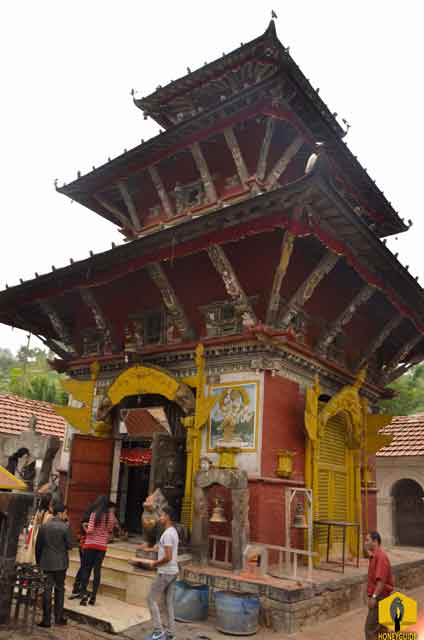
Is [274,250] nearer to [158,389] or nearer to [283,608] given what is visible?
[158,389]

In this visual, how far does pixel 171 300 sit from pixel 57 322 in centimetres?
372

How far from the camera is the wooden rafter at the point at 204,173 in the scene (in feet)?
40.8

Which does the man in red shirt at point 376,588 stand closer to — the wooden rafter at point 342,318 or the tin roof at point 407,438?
the wooden rafter at point 342,318

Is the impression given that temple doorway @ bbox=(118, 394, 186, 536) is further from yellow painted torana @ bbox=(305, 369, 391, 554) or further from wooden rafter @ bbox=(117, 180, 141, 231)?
wooden rafter @ bbox=(117, 180, 141, 231)

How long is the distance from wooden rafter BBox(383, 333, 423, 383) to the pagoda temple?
41 mm

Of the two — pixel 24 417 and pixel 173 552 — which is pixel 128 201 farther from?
pixel 173 552

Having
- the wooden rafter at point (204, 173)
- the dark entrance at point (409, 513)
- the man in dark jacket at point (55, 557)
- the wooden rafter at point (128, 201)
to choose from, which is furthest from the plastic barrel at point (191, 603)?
the dark entrance at point (409, 513)

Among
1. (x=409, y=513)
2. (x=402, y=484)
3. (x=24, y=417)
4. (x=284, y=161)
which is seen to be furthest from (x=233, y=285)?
(x=409, y=513)

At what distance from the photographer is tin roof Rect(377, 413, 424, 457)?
1878cm

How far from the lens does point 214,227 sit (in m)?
9.95

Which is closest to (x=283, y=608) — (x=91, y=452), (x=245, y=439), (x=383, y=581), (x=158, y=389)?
(x=383, y=581)

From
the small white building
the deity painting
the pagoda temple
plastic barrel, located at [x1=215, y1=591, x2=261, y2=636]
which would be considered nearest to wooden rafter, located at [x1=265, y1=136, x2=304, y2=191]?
the pagoda temple

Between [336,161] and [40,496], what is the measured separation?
10.9 meters

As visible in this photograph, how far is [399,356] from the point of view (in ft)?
47.4
